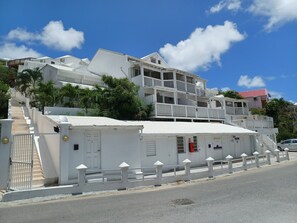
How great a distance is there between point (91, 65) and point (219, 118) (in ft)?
60.7

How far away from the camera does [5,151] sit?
33.5 feet

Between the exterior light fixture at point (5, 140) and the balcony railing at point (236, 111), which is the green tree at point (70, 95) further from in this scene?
the balcony railing at point (236, 111)

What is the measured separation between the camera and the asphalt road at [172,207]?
7.00 m

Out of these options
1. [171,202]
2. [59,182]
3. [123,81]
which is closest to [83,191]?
[59,182]

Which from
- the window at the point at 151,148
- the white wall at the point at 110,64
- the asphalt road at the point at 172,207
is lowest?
the asphalt road at the point at 172,207

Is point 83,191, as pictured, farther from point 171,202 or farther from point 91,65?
point 91,65

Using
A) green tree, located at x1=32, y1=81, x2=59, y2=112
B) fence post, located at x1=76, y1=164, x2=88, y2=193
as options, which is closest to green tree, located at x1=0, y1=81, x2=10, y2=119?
green tree, located at x1=32, y1=81, x2=59, y2=112

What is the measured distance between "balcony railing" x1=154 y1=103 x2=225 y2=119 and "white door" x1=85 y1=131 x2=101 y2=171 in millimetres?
10867

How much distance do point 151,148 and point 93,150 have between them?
5238 millimetres

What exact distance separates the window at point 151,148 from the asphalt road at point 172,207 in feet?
20.5

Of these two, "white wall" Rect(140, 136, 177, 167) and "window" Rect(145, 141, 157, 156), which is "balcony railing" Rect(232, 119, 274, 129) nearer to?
"white wall" Rect(140, 136, 177, 167)

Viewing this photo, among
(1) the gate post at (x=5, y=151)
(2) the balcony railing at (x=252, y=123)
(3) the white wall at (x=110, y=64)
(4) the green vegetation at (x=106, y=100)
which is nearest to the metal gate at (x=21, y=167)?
(1) the gate post at (x=5, y=151)

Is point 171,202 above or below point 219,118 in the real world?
below

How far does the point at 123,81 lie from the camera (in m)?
23.3
